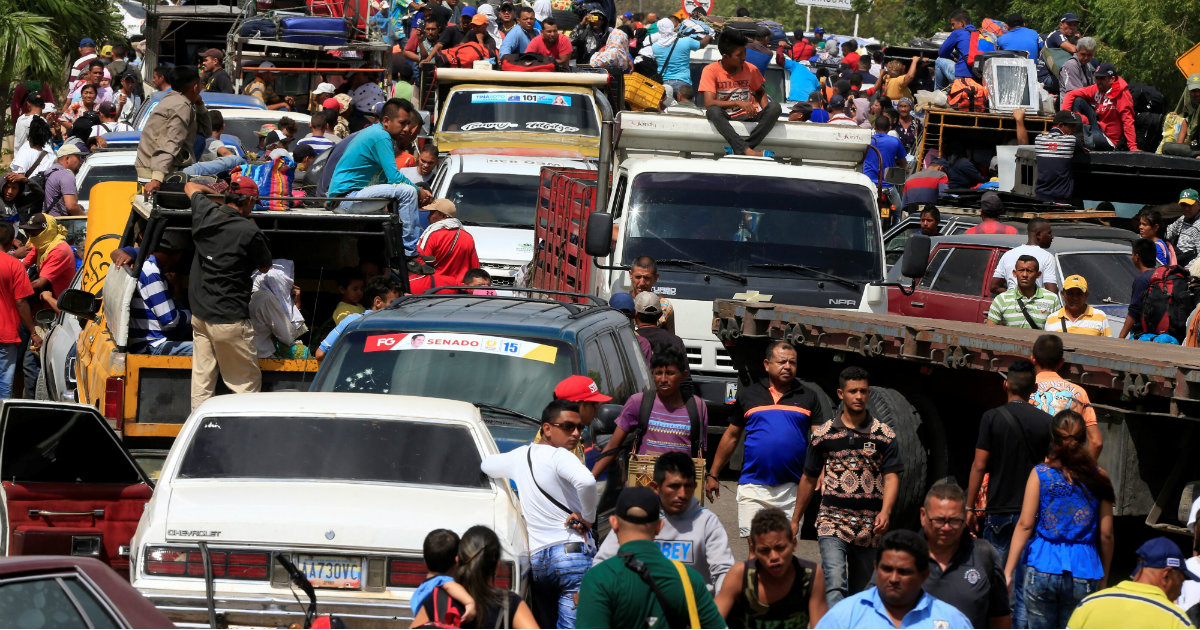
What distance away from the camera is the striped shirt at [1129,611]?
5.55 m

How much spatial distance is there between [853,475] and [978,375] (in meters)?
2.47

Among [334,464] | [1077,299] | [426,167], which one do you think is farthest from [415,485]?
[426,167]

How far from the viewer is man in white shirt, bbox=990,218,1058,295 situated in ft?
44.8

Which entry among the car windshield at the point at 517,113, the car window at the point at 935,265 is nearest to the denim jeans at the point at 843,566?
the car window at the point at 935,265

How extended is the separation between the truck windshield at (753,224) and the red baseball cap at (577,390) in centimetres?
478

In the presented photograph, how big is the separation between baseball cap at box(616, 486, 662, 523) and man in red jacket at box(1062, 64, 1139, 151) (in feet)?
64.3

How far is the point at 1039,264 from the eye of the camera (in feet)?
44.4

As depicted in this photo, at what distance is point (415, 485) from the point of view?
23.9ft

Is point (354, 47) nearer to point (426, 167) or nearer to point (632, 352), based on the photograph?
point (426, 167)

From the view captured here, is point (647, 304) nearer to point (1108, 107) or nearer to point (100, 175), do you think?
point (100, 175)

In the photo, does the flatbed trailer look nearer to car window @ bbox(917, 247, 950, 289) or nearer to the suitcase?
car window @ bbox(917, 247, 950, 289)

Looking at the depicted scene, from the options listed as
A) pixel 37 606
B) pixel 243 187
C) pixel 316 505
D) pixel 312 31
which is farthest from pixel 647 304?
pixel 312 31

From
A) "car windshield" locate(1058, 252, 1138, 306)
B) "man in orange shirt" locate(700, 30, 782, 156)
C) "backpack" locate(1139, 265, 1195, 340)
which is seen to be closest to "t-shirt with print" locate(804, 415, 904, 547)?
"backpack" locate(1139, 265, 1195, 340)

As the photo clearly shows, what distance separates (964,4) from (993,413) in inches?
1237
